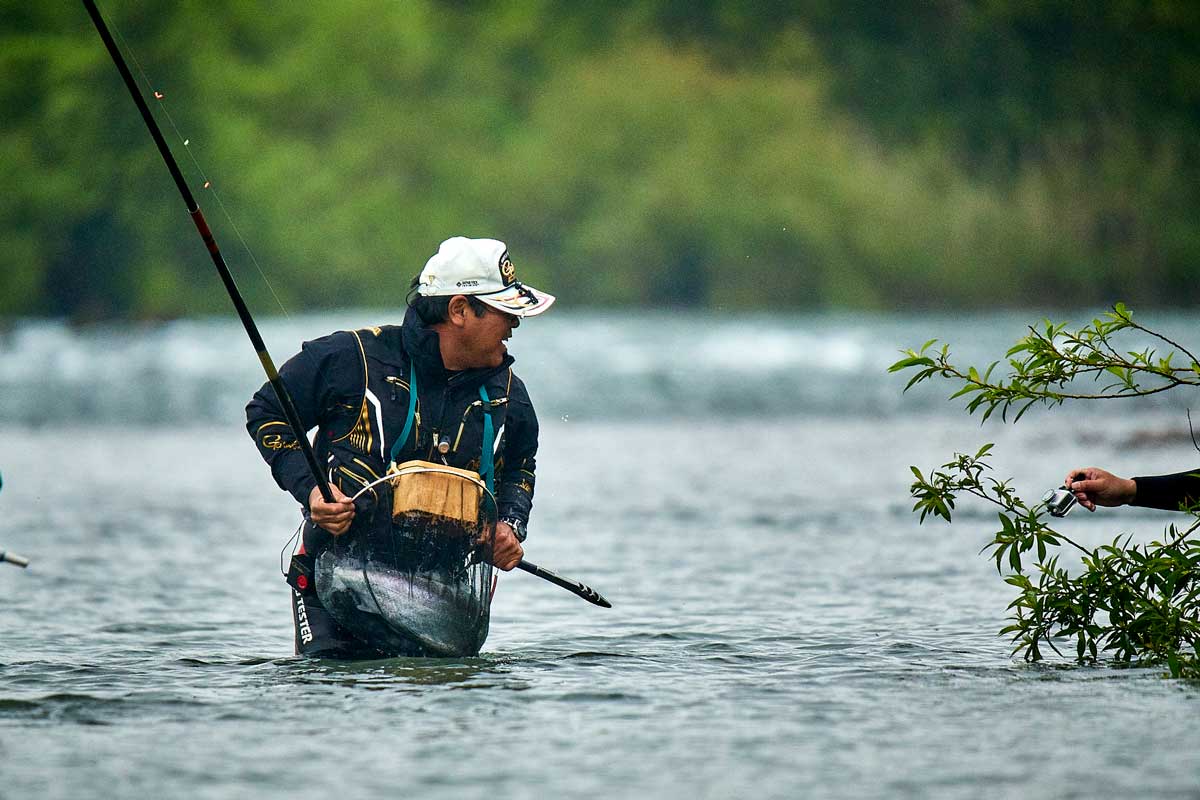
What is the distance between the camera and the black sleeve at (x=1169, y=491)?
6125mm

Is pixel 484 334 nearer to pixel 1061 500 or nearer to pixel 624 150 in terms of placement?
pixel 1061 500

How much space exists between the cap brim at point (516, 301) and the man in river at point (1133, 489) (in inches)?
69.6

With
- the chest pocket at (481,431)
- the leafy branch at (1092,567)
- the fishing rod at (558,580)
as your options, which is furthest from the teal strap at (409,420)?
the leafy branch at (1092,567)

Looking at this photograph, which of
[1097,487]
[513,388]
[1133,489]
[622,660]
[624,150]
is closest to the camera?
[1097,487]

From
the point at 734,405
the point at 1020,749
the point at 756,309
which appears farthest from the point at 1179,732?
the point at 756,309

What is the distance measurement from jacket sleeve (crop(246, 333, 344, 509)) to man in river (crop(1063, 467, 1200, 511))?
240cm

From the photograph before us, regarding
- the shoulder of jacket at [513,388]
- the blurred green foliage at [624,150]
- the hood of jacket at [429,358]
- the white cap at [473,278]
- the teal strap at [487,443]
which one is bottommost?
the teal strap at [487,443]

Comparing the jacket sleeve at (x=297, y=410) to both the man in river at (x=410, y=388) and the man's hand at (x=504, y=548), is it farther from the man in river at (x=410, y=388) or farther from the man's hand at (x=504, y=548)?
→ the man's hand at (x=504, y=548)

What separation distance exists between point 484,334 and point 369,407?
1.46 feet

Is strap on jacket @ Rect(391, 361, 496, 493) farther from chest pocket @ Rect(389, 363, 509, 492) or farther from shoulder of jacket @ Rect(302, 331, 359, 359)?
shoulder of jacket @ Rect(302, 331, 359, 359)

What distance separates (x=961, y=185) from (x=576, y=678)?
157 ft

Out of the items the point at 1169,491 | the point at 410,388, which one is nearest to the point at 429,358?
the point at 410,388

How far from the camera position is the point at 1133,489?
6027mm

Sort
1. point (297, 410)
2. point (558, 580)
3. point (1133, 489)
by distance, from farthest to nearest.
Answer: point (558, 580) → point (297, 410) → point (1133, 489)
